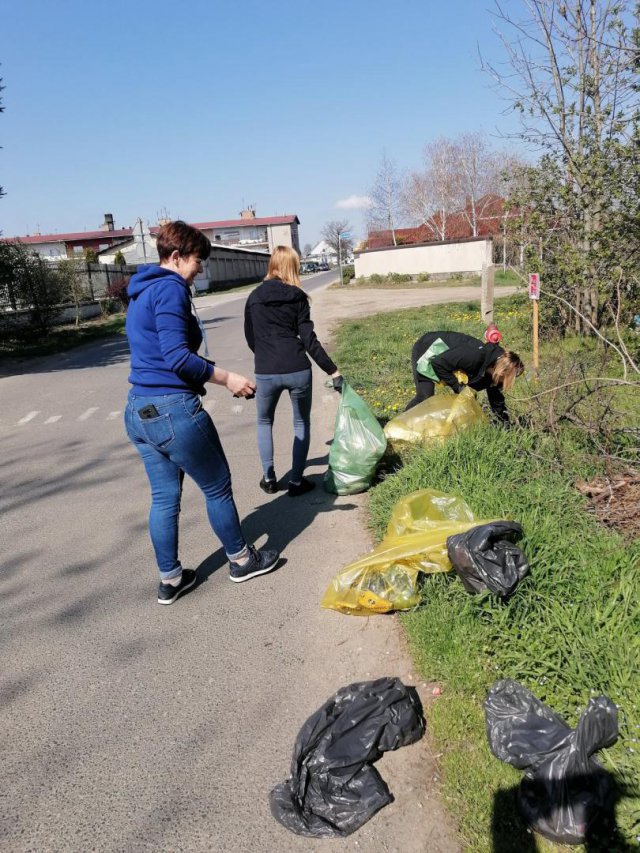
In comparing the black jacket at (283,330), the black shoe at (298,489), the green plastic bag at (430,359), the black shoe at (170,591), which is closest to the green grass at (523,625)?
the black shoe at (298,489)

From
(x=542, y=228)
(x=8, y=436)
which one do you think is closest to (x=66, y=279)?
(x=8, y=436)

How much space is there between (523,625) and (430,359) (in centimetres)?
279

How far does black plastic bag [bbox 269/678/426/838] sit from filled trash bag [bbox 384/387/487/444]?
261 centimetres

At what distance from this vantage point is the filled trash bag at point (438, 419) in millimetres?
4918

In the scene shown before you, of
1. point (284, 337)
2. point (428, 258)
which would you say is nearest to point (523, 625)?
point (284, 337)

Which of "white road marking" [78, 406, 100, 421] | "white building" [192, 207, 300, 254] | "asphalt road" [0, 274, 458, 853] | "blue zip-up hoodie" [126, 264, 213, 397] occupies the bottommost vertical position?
"asphalt road" [0, 274, 458, 853]

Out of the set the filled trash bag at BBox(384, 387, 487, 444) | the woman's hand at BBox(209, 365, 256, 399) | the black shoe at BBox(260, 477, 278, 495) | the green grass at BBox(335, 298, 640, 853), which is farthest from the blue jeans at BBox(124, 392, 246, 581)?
the filled trash bag at BBox(384, 387, 487, 444)

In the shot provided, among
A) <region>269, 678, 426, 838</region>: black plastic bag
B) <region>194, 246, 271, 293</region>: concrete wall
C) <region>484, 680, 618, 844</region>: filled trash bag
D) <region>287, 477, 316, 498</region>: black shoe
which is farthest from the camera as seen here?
<region>194, 246, 271, 293</region>: concrete wall

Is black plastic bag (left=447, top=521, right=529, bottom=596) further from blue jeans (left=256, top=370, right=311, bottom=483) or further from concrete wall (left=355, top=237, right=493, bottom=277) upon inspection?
concrete wall (left=355, top=237, right=493, bottom=277)

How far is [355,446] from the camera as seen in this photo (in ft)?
15.8

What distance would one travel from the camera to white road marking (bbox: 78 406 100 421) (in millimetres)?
8577

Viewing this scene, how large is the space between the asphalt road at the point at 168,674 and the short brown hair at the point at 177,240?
6.20ft

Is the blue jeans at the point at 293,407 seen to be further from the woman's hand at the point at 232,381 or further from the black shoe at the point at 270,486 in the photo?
the woman's hand at the point at 232,381

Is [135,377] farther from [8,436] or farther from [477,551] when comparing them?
[8,436]
